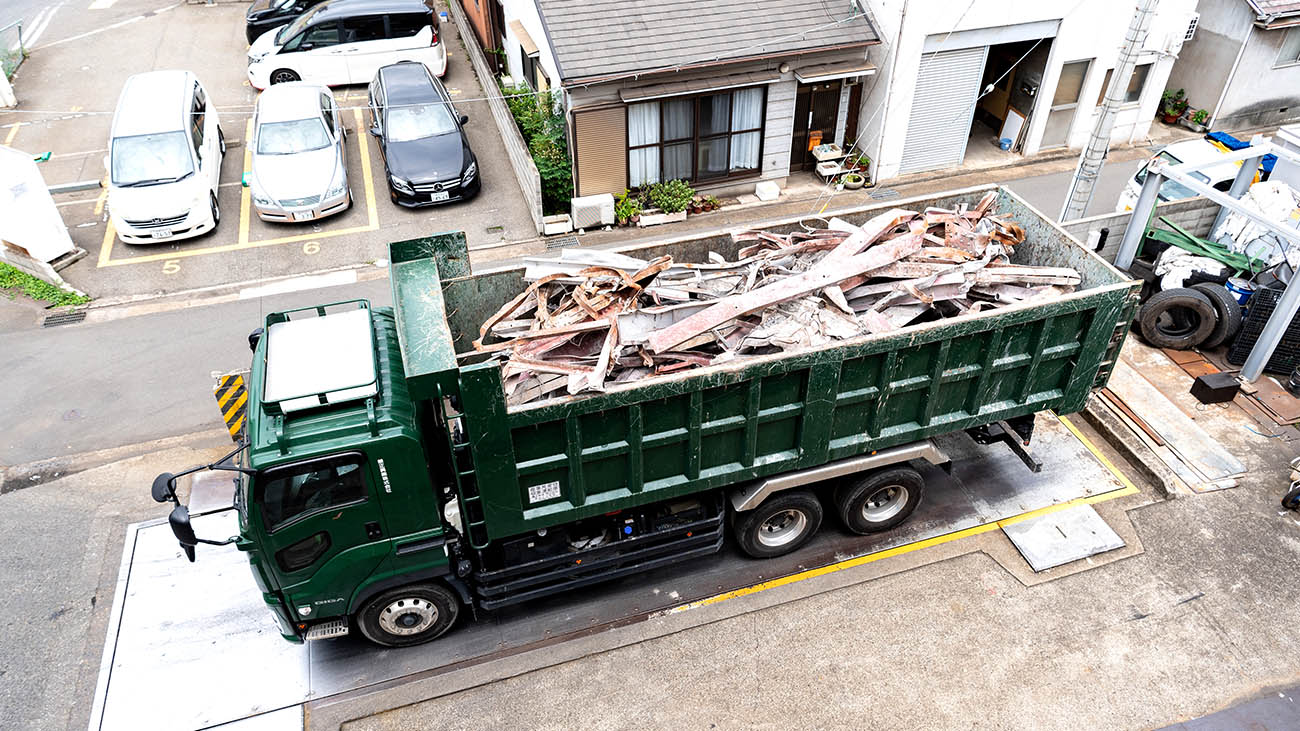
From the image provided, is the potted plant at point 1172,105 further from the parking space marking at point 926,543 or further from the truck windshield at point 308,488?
the truck windshield at point 308,488

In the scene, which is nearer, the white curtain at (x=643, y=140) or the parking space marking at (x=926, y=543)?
the parking space marking at (x=926, y=543)

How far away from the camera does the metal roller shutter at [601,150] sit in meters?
13.6

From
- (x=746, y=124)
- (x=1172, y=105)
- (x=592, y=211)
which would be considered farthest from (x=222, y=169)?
(x=1172, y=105)

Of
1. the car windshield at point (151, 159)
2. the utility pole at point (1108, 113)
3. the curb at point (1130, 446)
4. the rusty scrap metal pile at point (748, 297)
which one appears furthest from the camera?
the car windshield at point (151, 159)

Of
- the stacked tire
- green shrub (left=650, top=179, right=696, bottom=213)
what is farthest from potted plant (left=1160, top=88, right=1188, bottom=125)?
green shrub (left=650, top=179, right=696, bottom=213)

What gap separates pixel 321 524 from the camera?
6355mm

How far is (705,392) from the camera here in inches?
266

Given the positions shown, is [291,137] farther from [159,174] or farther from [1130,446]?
[1130,446]

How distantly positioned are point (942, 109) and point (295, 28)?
47.5 feet

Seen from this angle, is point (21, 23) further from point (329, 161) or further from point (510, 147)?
point (510, 147)

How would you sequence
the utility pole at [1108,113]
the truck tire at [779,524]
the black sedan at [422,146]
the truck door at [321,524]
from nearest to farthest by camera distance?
1. the truck door at [321,524]
2. the truck tire at [779,524]
3. the utility pole at [1108,113]
4. the black sedan at [422,146]

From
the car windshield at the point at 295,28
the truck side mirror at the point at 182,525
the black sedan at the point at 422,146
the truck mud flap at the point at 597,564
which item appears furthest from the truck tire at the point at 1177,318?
the car windshield at the point at 295,28

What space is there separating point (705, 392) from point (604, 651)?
2.70 meters

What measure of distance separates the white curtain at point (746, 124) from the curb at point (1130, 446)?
7.66m
